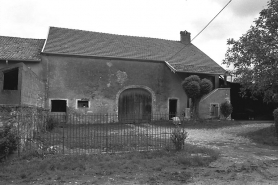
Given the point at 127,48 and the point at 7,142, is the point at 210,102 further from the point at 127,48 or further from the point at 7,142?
the point at 7,142

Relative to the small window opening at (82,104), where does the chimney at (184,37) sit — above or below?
above

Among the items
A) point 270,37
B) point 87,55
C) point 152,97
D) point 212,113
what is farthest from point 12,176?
point 212,113

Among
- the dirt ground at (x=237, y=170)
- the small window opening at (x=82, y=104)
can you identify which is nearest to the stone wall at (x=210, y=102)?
→ the small window opening at (x=82, y=104)

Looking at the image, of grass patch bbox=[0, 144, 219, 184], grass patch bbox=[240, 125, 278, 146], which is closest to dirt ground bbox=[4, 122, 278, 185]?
grass patch bbox=[0, 144, 219, 184]

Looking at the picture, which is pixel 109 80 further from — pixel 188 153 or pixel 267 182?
pixel 267 182

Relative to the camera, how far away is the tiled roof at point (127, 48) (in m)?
19.5

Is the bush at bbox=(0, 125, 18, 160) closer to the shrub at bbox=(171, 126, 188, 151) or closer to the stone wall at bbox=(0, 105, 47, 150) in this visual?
the stone wall at bbox=(0, 105, 47, 150)

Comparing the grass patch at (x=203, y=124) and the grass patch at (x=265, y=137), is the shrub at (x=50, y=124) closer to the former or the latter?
the grass patch at (x=203, y=124)

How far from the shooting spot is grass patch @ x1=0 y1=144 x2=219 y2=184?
247 inches

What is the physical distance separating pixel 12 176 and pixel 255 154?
7521 millimetres

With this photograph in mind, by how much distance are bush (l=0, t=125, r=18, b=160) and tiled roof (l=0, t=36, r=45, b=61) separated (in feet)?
35.7

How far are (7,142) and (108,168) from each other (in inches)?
111

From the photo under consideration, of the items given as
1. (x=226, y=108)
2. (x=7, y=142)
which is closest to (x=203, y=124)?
(x=226, y=108)

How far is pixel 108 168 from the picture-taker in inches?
274
